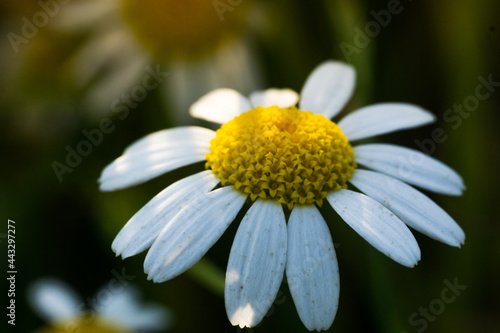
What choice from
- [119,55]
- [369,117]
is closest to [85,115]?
[119,55]

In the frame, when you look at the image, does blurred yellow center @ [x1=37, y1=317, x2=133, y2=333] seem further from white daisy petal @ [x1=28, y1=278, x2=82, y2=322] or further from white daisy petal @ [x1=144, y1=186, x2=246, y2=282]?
white daisy petal @ [x1=144, y1=186, x2=246, y2=282]

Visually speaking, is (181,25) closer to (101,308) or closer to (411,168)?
(101,308)

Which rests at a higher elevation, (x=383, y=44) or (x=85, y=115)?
(x=85, y=115)

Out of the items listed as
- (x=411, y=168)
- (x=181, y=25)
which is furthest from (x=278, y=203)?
(x=181, y=25)

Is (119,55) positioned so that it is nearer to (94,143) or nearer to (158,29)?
(158,29)

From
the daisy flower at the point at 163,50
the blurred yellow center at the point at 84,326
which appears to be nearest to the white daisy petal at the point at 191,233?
the blurred yellow center at the point at 84,326

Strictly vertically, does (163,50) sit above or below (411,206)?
above

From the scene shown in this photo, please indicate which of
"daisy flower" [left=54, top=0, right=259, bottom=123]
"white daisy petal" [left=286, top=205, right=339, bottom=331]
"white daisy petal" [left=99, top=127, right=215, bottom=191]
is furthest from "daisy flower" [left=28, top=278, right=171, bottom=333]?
"white daisy petal" [left=286, top=205, right=339, bottom=331]
